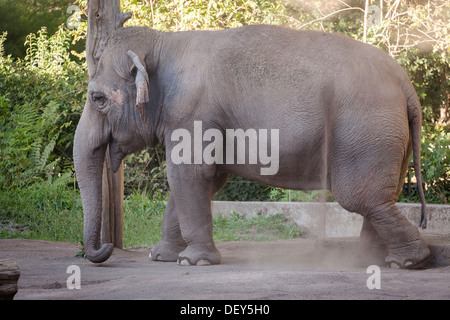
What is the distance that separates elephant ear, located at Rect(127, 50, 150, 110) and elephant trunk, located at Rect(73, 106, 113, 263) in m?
0.63

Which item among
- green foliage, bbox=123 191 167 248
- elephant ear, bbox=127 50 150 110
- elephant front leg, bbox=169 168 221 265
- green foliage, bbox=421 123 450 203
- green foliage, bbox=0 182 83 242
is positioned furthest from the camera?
green foliage, bbox=421 123 450 203

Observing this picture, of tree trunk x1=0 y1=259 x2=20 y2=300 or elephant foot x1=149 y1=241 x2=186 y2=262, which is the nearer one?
tree trunk x1=0 y1=259 x2=20 y2=300

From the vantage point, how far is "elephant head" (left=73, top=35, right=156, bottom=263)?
258 inches

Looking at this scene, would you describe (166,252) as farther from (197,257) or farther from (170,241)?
(197,257)

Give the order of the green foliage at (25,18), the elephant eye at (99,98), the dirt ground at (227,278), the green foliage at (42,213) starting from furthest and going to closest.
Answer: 1. the green foliage at (25,18)
2. the green foliage at (42,213)
3. the elephant eye at (99,98)
4. the dirt ground at (227,278)

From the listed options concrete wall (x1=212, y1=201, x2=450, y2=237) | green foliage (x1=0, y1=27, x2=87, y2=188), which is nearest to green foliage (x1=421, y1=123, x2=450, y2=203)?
concrete wall (x1=212, y1=201, x2=450, y2=237)

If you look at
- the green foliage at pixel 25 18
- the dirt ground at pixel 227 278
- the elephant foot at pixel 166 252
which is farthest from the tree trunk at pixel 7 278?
the green foliage at pixel 25 18

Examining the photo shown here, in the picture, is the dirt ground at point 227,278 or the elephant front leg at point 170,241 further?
the elephant front leg at point 170,241

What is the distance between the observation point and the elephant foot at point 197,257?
20.9 feet

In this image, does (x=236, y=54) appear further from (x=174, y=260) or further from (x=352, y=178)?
(x=174, y=260)

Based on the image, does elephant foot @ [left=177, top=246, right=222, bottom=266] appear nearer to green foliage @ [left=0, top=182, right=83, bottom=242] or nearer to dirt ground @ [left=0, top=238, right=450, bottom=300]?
dirt ground @ [left=0, top=238, right=450, bottom=300]

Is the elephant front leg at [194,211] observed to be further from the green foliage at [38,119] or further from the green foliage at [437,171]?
the green foliage at [38,119]

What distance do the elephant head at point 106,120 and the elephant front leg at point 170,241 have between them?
74cm
